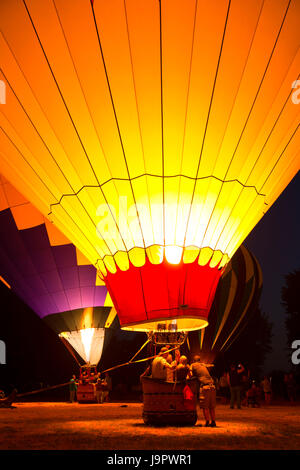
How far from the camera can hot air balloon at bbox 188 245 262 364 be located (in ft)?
43.3

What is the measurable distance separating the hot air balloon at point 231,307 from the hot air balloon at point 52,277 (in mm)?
2578

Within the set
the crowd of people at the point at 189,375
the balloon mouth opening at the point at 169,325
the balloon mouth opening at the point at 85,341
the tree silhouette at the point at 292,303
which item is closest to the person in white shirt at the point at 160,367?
the crowd of people at the point at 189,375

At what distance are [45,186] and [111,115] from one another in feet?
4.53

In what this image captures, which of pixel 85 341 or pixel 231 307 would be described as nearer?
pixel 231 307

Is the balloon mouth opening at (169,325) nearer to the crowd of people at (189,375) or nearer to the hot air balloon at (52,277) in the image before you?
the crowd of people at (189,375)

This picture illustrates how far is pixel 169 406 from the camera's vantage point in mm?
6973

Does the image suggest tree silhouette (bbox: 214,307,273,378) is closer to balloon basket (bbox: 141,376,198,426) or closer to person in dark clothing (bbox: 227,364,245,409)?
person in dark clothing (bbox: 227,364,245,409)

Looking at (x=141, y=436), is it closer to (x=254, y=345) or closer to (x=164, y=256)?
(x=164, y=256)

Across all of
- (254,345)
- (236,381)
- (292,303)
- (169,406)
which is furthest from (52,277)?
(254,345)

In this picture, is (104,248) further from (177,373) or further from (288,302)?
(288,302)

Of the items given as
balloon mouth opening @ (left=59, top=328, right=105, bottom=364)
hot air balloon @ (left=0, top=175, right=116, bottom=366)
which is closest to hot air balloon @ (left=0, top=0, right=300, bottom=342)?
hot air balloon @ (left=0, top=175, right=116, bottom=366)

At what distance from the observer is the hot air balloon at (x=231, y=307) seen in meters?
13.2

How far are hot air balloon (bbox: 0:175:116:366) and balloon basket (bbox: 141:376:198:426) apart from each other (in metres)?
7.10

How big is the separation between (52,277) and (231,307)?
13.6ft
